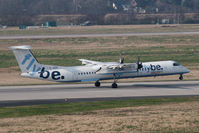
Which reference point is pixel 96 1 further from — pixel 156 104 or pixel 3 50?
pixel 156 104

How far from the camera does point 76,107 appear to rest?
41.5 m

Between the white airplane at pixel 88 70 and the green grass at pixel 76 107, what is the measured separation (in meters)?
8.55

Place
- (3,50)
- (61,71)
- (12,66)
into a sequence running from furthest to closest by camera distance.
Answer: (3,50)
(12,66)
(61,71)

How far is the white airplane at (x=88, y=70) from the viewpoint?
49719 millimetres

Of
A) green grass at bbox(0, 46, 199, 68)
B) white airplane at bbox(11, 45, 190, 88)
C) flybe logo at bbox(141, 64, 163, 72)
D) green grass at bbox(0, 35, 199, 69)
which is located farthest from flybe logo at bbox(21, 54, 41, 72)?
green grass at bbox(0, 35, 199, 69)

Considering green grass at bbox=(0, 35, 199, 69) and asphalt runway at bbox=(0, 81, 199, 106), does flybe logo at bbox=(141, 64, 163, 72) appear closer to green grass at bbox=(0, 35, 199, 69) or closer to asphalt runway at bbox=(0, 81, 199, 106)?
asphalt runway at bbox=(0, 81, 199, 106)

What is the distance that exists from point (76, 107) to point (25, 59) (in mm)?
11220

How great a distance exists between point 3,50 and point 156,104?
2350 inches

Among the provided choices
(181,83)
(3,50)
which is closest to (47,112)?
(181,83)

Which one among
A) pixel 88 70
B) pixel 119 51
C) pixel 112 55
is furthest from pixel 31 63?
pixel 119 51

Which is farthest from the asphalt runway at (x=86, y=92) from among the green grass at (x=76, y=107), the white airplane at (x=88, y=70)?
the green grass at (x=76, y=107)

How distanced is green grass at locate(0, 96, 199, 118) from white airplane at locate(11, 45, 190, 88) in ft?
28.1

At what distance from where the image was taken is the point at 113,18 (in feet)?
536

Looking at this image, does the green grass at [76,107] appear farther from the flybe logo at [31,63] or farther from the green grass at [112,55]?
the green grass at [112,55]
